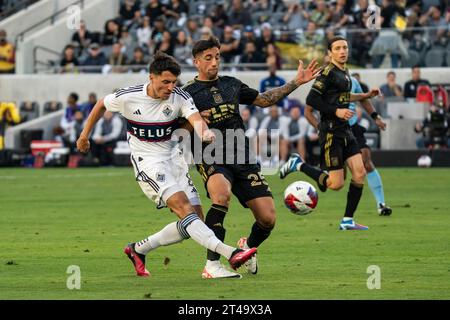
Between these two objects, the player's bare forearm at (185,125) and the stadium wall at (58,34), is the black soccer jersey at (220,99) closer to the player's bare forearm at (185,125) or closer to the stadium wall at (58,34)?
the player's bare forearm at (185,125)

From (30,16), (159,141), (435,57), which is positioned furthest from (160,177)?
(30,16)

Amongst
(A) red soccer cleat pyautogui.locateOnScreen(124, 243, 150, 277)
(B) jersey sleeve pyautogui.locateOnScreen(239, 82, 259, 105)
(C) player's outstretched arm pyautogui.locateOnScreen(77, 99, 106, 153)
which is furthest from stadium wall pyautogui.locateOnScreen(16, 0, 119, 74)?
(A) red soccer cleat pyautogui.locateOnScreen(124, 243, 150, 277)

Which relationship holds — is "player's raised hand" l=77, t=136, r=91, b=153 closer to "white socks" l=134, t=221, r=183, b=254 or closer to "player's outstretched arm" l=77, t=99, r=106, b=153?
"player's outstretched arm" l=77, t=99, r=106, b=153

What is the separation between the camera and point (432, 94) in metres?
31.9

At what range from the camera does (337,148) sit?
17188 millimetres

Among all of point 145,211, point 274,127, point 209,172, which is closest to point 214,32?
point 274,127

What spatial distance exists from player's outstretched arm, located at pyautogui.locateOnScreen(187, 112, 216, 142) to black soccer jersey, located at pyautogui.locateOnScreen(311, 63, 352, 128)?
5.47 m

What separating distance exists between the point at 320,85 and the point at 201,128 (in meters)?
5.77

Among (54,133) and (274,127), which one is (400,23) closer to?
(274,127)

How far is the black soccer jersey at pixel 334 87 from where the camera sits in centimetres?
1711

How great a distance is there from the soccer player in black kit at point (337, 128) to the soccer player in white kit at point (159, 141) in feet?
Answer: 16.8

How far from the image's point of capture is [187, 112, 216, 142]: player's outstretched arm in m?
11.3

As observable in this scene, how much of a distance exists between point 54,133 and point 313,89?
19.4 meters

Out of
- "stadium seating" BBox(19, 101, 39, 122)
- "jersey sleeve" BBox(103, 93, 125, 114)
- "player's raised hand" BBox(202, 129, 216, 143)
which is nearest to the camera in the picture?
"player's raised hand" BBox(202, 129, 216, 143)
